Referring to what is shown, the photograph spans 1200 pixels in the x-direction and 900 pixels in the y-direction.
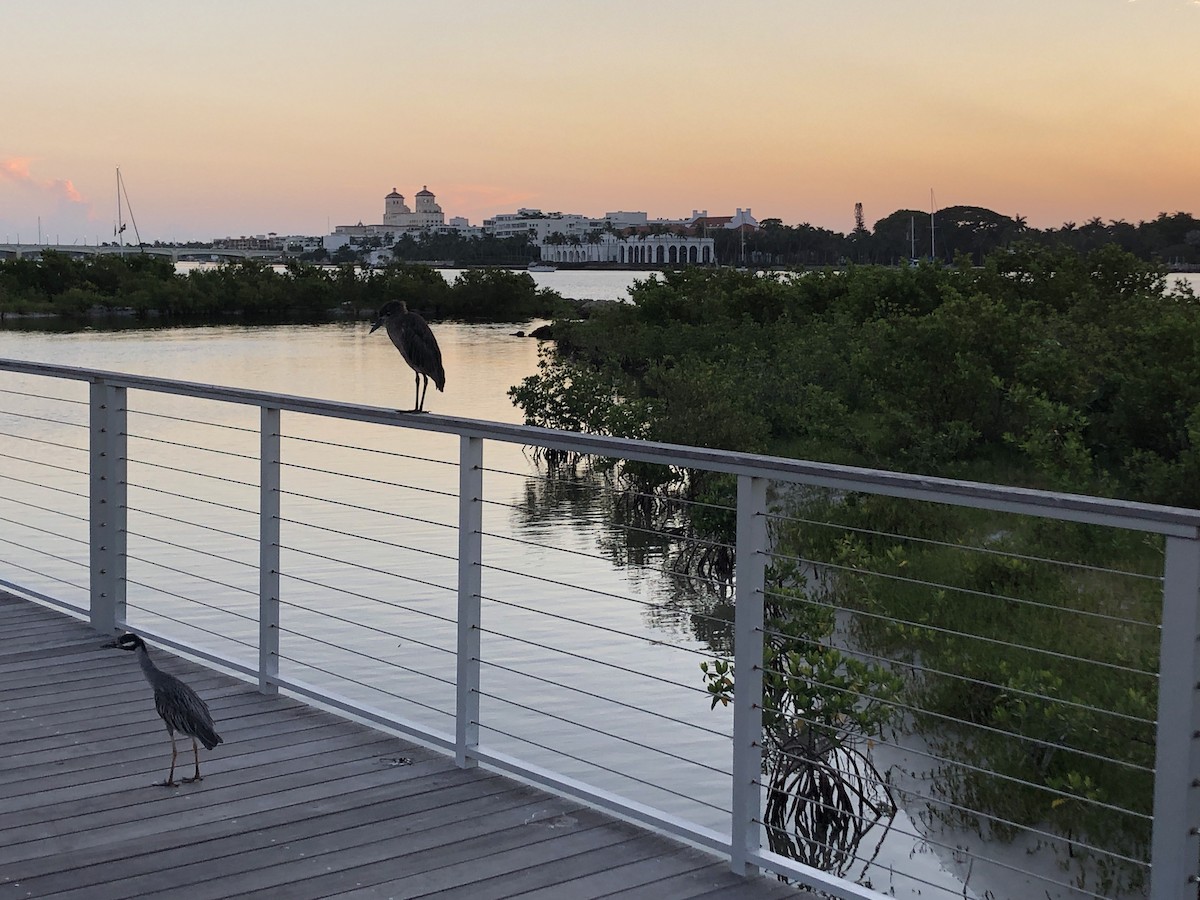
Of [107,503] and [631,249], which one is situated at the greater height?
[631,249]

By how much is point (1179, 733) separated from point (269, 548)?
2.95 m

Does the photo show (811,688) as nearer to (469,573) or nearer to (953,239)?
(469,573)

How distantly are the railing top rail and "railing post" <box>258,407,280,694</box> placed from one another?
112mm

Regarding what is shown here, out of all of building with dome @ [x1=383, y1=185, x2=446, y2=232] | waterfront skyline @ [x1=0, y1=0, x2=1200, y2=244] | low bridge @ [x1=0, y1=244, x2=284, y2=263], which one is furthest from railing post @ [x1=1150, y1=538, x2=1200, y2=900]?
building with dome @ [x1=383, y1=185, x2=446, y2=232]

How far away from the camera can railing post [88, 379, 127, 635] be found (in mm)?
4945

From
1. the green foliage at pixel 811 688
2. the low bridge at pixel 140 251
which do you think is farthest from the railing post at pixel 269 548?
the low bridge at pixel 140 251

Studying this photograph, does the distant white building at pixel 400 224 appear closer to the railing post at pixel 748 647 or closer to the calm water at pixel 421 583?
the calm water at pixel 421 583

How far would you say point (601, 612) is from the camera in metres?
9.87

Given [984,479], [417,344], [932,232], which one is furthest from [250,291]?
[417,344]

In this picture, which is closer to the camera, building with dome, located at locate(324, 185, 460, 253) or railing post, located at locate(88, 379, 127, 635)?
railing post, located at locate(88, 379, 127, 635)

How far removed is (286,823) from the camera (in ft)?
11.1

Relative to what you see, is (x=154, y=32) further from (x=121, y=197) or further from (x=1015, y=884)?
(x=121, y=197)

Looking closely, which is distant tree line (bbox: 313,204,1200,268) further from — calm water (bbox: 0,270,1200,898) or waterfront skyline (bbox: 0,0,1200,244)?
calm water (bbox: 0,270,1200,898)

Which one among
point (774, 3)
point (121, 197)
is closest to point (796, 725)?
point (774, 3)
